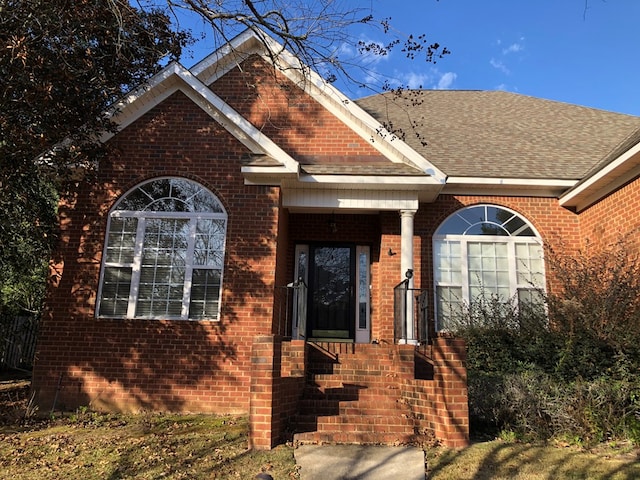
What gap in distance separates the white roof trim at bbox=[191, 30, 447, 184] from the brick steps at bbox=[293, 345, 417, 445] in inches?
135

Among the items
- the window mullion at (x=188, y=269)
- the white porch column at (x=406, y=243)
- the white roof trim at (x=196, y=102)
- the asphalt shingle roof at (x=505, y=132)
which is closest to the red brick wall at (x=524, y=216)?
the asphalt shingle roof at (x=505, y=132)

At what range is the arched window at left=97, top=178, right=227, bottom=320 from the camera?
317 inches

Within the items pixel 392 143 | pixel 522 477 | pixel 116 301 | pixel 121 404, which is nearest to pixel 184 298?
pixel 116 301

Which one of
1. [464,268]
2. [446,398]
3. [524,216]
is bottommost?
[446,398]

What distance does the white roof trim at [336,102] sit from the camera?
891 centimetres

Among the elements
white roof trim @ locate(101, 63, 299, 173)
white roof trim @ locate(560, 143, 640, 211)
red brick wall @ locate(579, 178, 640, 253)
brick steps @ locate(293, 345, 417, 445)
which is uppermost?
white roof trim @ locate(101, 63, 299, 173)

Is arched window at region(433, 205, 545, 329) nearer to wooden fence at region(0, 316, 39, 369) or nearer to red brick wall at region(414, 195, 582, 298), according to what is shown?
red brick wall at region(414, 195, 582, 298)

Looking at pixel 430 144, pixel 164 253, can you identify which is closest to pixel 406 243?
pixel 430 144

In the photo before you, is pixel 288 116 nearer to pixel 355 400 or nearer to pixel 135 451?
pixel 355 400

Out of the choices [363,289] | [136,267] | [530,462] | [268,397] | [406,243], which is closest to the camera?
[530,462]

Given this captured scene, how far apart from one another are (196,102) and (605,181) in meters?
7.37

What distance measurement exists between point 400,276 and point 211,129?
14.0ft

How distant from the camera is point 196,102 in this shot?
28.5ft

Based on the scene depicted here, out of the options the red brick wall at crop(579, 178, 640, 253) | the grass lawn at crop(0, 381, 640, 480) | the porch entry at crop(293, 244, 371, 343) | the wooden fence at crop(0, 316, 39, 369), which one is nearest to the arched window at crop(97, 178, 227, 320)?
the grass lawn at crop(0, 381, 640, 480)
